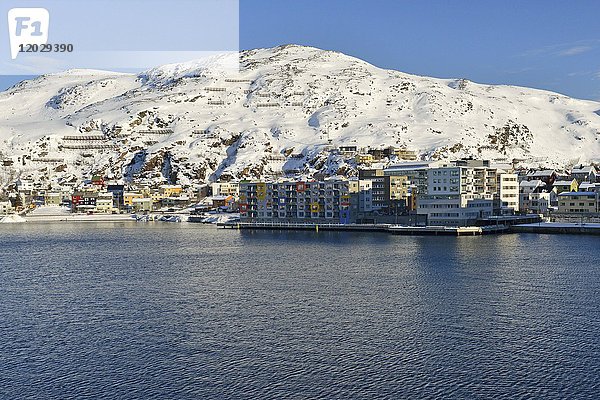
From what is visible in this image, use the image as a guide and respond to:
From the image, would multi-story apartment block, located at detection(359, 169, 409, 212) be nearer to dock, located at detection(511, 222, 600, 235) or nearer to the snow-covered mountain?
dock, located at detection(511, 222, 600, 235)

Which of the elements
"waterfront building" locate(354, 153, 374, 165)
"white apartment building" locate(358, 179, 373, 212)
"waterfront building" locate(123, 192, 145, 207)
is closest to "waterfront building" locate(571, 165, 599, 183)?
"white apartment building" locate(358, 179, 373, 212)

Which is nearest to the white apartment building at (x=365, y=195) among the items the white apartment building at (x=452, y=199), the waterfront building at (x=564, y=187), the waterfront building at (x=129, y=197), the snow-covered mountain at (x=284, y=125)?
the white apartment building at (x=452, y=199)

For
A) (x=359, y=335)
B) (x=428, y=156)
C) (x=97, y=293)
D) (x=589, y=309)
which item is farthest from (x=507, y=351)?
(x=428, y=156)

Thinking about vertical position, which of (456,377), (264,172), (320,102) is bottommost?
(456,377)

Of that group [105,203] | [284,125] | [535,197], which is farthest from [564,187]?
[105,203]

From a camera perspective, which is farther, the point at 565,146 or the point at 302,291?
the point at 565,146

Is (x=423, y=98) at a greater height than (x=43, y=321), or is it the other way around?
(x=423, y=98)

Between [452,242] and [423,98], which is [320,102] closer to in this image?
[423,98]

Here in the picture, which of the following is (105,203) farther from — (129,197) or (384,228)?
(384,228)
